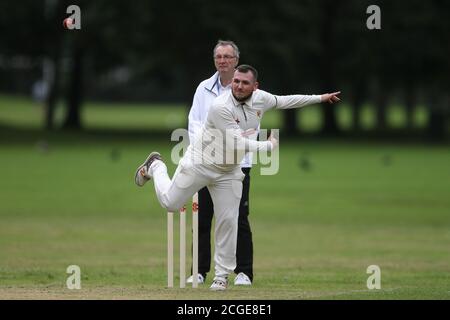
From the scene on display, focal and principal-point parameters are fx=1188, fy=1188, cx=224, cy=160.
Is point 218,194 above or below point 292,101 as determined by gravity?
below

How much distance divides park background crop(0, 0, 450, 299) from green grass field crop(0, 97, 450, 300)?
6 centimetres

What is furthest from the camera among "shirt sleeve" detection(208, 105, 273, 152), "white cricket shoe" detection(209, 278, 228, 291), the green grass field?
the green grass field

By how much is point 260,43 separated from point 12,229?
39.5 metres

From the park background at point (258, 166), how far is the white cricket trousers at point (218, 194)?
0.47 metres

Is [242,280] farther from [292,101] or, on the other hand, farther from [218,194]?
[292,101]

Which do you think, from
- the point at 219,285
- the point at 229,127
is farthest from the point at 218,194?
the point at 219,285

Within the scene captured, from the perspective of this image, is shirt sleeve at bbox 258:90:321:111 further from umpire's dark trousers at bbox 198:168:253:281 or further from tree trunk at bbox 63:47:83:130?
tree trunk at bbox 63:47:83:130

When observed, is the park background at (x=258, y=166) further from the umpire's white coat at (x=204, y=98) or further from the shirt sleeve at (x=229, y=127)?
the umpire's white coat at (x=204, y=98)

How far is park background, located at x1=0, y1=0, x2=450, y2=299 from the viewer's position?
58.1ft

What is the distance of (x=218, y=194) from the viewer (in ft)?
43.1

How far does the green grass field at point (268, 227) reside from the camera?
48.1 ft

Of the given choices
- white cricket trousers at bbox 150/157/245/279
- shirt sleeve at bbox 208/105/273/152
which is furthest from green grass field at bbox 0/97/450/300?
shirt sleeve at bbox 208/105/273/152

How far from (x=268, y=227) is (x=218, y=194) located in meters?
13.9

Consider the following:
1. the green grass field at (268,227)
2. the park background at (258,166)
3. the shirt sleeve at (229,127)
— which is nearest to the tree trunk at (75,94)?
the park background at (258,166)
